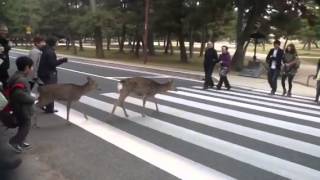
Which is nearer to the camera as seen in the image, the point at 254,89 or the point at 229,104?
the point at 229,104

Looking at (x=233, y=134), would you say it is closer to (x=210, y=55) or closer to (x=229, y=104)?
(x=229, y=104)

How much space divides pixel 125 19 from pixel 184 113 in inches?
1136

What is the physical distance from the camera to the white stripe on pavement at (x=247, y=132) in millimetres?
8281

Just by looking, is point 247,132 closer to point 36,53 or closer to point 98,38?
point 36,53

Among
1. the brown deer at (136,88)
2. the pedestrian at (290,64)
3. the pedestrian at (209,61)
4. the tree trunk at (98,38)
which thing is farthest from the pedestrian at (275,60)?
the tree trunk at (98,38)

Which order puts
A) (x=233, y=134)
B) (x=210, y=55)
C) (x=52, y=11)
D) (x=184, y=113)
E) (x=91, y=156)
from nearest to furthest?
(x=91, y=156) < (x=233, y=134) < (x=184, y=113) < (x=210, y=55) < (x=52, y=11)

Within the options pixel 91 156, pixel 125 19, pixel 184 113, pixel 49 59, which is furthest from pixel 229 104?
pixel 125 19

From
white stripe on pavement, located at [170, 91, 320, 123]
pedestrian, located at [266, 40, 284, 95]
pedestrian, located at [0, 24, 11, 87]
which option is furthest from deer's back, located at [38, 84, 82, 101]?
pedestrian, located at [266, 40, 284, 95]

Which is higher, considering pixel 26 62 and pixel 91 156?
pixel 26 62

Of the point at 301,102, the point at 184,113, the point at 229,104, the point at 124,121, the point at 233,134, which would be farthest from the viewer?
the point at 301,102

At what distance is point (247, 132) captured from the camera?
31.3 feet

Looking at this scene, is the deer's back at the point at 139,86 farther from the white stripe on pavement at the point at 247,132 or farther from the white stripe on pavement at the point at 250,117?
the white stripe on pavement at the point at 250,117

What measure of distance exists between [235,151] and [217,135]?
4.15 ft

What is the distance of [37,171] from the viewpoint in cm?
656
